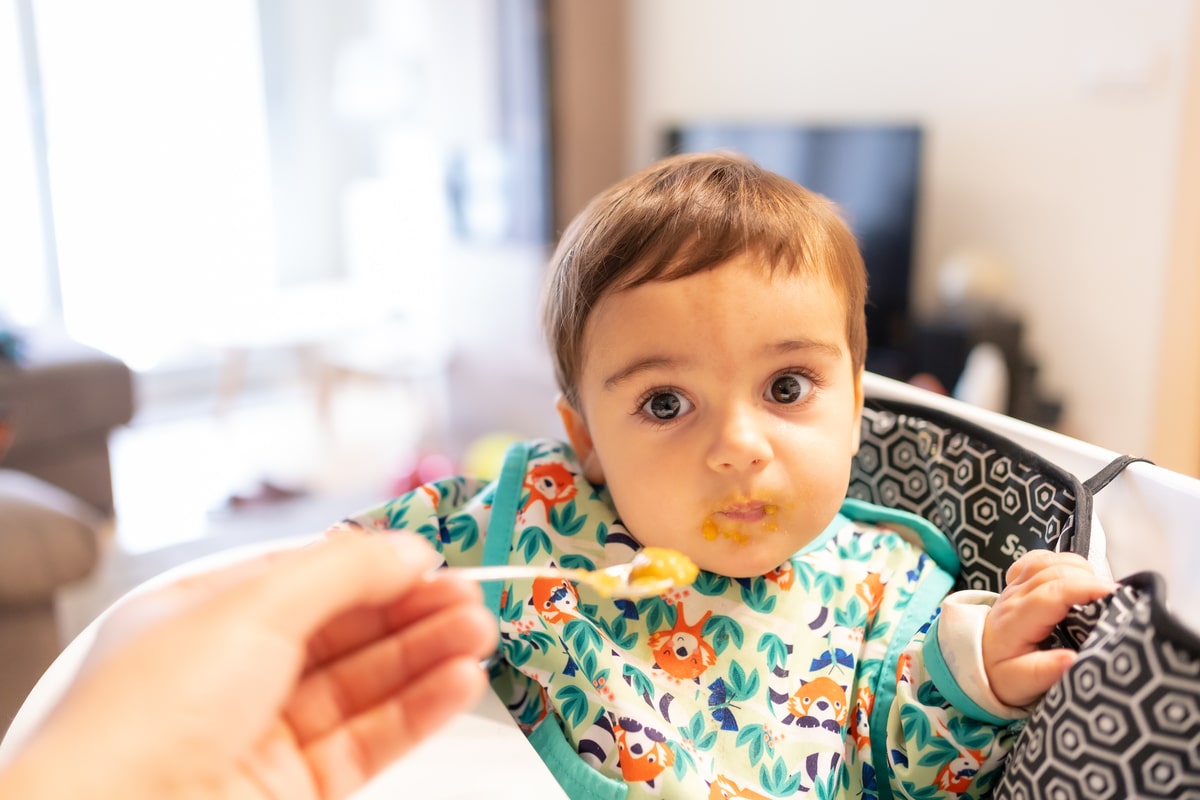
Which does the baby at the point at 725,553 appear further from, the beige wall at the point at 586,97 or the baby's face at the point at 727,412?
the beige wall at the point at 586,97

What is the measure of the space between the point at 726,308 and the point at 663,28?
11.5 feet

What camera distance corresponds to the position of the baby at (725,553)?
0.73 m

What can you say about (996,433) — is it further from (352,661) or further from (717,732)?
(352,661)

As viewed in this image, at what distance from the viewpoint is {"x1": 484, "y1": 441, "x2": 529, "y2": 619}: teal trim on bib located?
786 mm

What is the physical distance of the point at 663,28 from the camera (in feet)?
13.0

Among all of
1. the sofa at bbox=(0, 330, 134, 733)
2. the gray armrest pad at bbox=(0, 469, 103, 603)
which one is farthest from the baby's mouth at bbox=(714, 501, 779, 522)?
the sofa at bbox=(0, 330, 134, 733)

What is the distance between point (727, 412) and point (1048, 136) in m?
2.45

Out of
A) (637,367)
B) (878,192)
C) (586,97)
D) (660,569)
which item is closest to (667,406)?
(637,367)

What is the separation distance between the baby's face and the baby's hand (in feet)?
0.51

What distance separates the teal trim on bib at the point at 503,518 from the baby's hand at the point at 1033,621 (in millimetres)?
362

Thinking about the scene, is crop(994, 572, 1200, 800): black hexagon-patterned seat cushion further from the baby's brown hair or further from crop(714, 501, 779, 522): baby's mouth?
the baby's brown hair

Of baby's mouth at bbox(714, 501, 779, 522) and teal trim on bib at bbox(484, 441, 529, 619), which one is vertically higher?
baby's mouth at bbox(714, 501, 779, 522)

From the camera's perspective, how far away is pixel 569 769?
0.72 m

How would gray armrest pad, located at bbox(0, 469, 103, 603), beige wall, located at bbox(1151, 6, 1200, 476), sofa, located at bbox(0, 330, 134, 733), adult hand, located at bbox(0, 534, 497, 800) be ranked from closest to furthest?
adult hand, located at bbox(0, 534, 497, 800), gray armrest pad, located at bbox(0, 469, 103, 603), beige wall, located at bbox(1151, 6, 1200, 476), sofa, located at bbox(0, 330, 134, 733)
